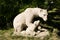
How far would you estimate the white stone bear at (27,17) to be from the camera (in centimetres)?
619

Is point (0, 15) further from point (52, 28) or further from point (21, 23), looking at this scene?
point (52, 28)

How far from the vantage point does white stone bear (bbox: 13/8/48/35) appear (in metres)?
6.19

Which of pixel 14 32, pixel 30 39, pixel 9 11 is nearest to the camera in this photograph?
pixel 30 39

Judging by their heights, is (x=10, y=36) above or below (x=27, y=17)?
below

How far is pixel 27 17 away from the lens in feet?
20.5

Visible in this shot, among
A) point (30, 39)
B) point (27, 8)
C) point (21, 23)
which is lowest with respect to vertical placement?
point (30, 39)

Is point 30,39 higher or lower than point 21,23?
lower

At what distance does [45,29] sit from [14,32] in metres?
0.99

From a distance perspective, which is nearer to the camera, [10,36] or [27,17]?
[27,17]

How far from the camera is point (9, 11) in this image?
6.98 metres

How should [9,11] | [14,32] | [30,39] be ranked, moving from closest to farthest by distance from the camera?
[30,39]
[14,32]
[9,11]

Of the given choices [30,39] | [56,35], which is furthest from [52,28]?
[30,39]

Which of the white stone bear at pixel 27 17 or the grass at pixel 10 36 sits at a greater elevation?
the white stone bear at pixel 27 17

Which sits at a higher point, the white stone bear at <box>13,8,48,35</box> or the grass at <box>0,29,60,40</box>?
the white stone bear at <box>13,8,48,35</box>
